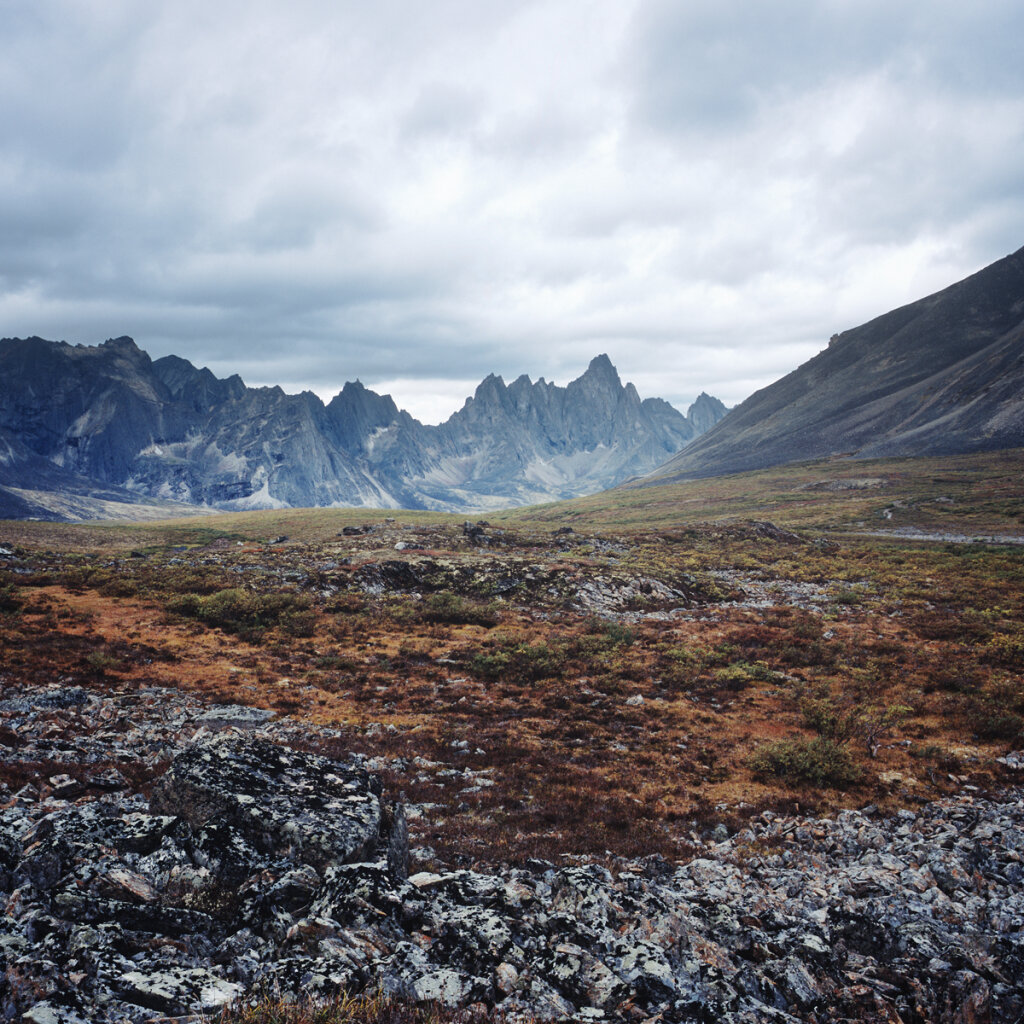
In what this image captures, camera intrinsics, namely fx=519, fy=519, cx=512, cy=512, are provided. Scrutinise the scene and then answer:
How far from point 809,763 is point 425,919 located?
41.1 feet

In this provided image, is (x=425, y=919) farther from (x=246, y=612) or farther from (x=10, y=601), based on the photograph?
(x=10, y=601)

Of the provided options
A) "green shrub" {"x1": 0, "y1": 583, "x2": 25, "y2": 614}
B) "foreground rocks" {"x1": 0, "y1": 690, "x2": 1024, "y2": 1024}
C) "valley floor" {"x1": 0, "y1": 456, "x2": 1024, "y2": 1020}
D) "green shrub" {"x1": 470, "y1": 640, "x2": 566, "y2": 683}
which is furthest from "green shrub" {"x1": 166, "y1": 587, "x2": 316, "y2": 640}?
"foreground rocks" {"x1": 0, "y1": 690, "x2": 1024, "y2": 1024}

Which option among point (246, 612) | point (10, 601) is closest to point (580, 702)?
point (246, 612)

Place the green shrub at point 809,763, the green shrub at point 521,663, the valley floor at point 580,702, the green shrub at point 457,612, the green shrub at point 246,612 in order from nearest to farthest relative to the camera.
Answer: the valley floor at point 580,702, the green shrub at point 809,763, the green shrub at point 521,663, the green shrub at point 246,612, the green shrub at point 457,612

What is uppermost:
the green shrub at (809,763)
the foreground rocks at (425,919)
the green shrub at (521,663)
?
the foreground rocks at (425,919)

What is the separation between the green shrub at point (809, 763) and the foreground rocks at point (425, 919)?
12.3 feet

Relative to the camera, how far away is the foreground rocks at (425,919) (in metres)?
A: 6.28

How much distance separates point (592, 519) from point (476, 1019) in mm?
142614

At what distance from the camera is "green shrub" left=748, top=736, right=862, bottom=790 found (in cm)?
1480

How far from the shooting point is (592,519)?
146750 millimetres

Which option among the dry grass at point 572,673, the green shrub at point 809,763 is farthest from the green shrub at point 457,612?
the green shrub at point 809,763

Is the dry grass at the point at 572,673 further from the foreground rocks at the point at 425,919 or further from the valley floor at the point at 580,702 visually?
the foreground rocks at the point at 425,919

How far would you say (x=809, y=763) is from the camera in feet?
49.9

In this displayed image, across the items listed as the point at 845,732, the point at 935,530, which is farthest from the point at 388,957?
the point at 935,530
